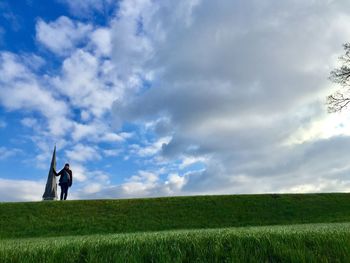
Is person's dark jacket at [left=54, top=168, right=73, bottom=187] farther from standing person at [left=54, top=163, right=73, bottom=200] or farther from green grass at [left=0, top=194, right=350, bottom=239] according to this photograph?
green grass at [left=0, top=194, right=350, bottom=239]

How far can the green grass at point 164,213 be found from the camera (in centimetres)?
2747

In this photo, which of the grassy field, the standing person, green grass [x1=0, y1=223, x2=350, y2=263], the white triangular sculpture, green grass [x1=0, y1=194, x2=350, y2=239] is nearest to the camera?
green grass [x1=0, y1=223, x2=350, y2=263]

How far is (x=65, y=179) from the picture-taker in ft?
111

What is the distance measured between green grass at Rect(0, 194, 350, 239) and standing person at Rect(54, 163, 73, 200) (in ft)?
6.50

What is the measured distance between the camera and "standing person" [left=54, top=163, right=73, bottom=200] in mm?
33875

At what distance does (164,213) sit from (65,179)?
9720 mm

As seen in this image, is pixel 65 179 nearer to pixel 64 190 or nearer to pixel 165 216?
pixel 64 190

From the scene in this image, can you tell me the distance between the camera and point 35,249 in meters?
6.27

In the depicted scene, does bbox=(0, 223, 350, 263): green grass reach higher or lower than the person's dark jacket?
lower

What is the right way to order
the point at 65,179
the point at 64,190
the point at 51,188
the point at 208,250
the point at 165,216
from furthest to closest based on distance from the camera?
the point at 51,188, the point at 64,190, the point at 65,179, the point at 165,216, the point at 208,250

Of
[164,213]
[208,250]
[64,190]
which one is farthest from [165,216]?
[208,250]

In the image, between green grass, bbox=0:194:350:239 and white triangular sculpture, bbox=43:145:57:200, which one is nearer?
green grass, bbox=0:194:350:239

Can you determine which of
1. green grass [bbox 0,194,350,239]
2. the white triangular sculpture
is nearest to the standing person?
green grass [bbox 0,194,350,239]

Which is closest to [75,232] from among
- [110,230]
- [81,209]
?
[110,230]
